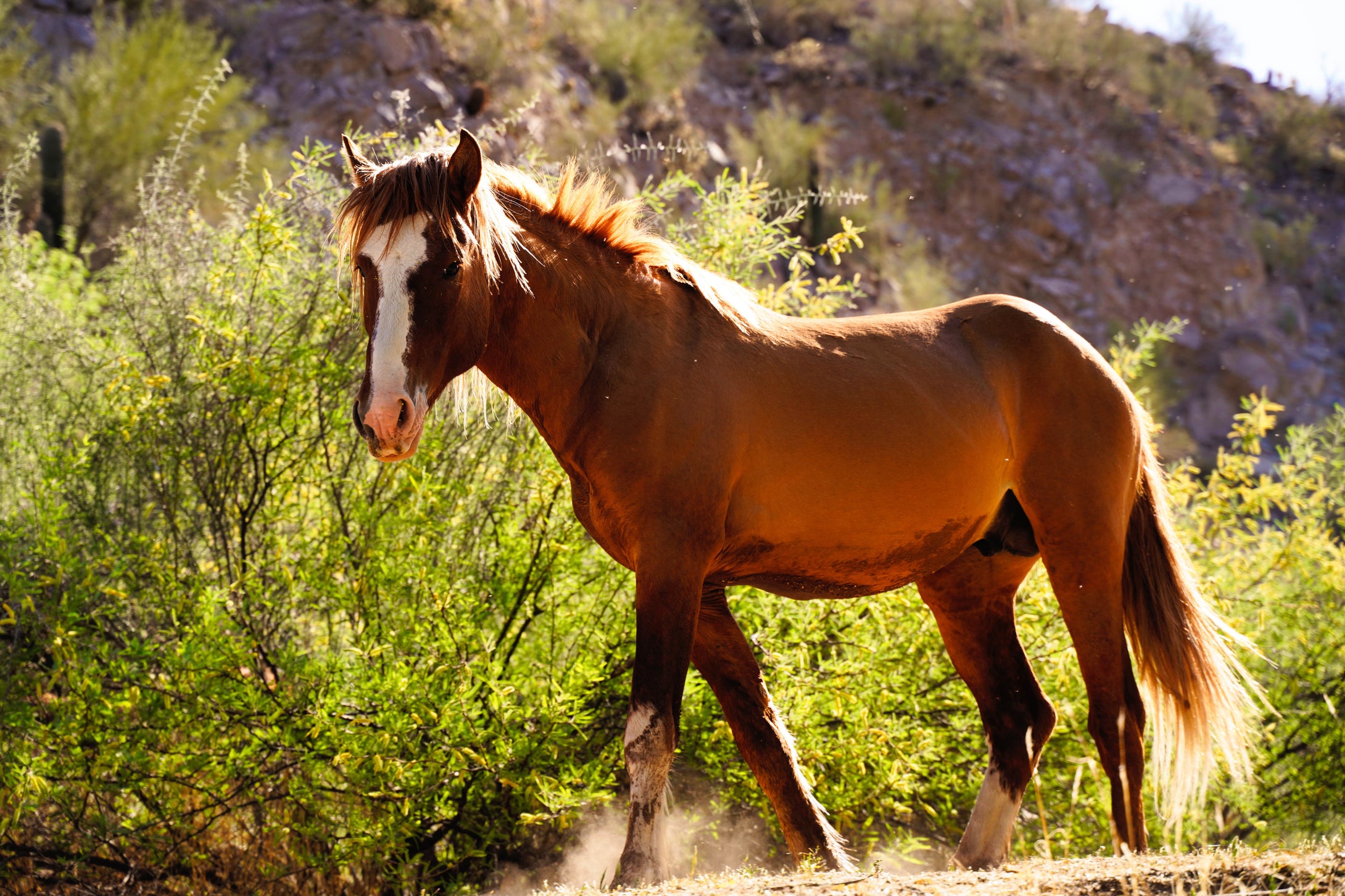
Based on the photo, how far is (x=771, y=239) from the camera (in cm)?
580

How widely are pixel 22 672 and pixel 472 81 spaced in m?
16.1

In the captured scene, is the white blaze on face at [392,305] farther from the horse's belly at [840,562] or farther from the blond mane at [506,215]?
the horse's belly at [840,562]

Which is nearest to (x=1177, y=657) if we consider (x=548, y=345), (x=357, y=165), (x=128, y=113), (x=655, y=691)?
(x=655, y=691)

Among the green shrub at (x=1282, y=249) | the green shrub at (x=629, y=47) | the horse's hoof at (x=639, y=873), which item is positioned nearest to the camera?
the horse's hoof at (x=639, y=873)

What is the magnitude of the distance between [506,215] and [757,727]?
1.89 meters

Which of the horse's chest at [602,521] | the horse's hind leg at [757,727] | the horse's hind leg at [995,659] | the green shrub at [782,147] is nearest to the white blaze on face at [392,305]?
the horse's chest at [602,521]

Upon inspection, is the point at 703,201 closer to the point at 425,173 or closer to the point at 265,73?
the point at 425,173

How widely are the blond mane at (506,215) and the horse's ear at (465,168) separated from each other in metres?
0.02

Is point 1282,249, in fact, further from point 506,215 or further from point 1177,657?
point 506,215

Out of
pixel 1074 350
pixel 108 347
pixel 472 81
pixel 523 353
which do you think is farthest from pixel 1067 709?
pixel 472 81

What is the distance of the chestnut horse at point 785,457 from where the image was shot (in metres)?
3.09

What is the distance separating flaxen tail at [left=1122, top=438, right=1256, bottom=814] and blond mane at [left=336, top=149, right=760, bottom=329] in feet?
5.88

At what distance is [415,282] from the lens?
297 centimetres

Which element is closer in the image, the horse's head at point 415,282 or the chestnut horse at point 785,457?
the horse's head at point 415,282
